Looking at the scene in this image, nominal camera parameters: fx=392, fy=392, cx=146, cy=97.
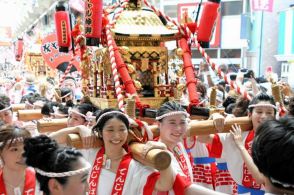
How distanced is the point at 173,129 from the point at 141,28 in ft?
5.66

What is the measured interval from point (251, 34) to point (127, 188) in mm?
12471

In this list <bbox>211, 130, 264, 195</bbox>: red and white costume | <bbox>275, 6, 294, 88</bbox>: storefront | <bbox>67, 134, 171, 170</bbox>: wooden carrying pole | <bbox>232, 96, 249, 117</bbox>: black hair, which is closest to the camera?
<bbox>67, 134, 171, 170</bbox>: wooden carrying pole

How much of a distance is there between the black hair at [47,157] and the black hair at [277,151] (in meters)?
0.73

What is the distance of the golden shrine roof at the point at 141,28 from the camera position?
3709 mm

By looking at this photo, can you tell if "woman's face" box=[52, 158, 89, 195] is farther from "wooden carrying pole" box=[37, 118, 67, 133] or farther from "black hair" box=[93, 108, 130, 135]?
"wooden carrying pole" box=[37, 118, 67, 133]

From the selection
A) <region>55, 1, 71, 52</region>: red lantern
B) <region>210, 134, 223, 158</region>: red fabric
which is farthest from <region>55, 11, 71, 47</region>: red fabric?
<region>210, 134, 223, 158</region>: red fabric

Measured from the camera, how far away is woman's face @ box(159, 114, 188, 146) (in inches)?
90.9

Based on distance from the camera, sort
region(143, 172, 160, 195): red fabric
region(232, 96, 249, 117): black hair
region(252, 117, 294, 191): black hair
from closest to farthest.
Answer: region(252, 117, 294, 191): black hair, region(143, 172, 160, 195): red fabric, region(232, 96, 249, 117): black hair

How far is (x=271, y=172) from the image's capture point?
118 cm

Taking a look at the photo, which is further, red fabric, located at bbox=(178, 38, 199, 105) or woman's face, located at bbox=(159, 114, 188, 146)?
red fabric, located at bbox=(178, 38, 199, 105)

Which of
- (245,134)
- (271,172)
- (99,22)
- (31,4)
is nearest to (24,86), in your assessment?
(99,22)

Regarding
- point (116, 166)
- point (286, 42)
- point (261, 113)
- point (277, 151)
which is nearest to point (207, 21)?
point (261, 113)

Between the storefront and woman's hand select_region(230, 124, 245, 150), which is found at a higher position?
the storefront

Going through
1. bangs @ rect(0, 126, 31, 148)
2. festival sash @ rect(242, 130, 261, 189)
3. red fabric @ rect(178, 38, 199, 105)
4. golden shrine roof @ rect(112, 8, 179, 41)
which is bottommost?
festival sash @ rect(242, 130, 261, 189)
